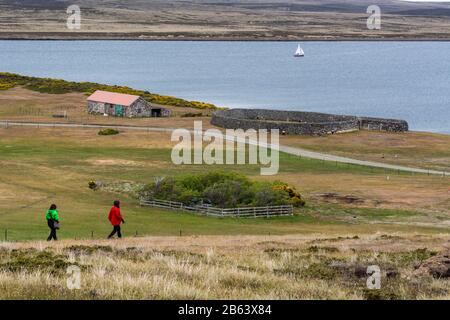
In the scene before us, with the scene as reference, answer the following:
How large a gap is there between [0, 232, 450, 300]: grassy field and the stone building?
7912 cm

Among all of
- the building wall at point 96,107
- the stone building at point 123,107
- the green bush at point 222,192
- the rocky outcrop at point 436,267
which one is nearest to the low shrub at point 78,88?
the stone building at point 123,107

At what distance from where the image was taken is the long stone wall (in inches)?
3848

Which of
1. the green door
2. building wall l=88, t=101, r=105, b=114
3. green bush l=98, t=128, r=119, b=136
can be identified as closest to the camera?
green bush l=98, t=128, r=119, b=136

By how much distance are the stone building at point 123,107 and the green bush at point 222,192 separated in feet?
170

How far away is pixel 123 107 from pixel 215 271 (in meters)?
90.1

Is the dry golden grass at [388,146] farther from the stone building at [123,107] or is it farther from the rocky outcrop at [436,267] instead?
the rocky outcrop at [436,267]

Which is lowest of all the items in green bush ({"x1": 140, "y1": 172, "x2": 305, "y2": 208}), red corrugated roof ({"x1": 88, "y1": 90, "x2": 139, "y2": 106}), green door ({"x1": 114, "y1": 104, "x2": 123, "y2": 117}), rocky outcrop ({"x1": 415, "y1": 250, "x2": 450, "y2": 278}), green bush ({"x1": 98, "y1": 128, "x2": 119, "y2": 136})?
green bush ({"x1": 140, "y1": 172, "x2": 305, "y2": 208})

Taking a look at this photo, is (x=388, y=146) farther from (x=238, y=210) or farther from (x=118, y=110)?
(x=238, y=210)

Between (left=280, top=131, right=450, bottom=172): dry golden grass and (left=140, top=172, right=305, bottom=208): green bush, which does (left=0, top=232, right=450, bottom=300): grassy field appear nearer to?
(left=140, top=172, right=305, bottom=208): green bush

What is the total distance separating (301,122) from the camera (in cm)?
10525

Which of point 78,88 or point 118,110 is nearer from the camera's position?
point 118,110

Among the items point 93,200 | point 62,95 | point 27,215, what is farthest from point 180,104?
point 27,215

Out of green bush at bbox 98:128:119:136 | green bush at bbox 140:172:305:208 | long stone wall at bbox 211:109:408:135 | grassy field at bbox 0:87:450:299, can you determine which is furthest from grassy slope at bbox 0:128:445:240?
long stone wall at bbox 211:109:408:135

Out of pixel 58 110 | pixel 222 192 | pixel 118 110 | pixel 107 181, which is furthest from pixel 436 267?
pixel 58 110
